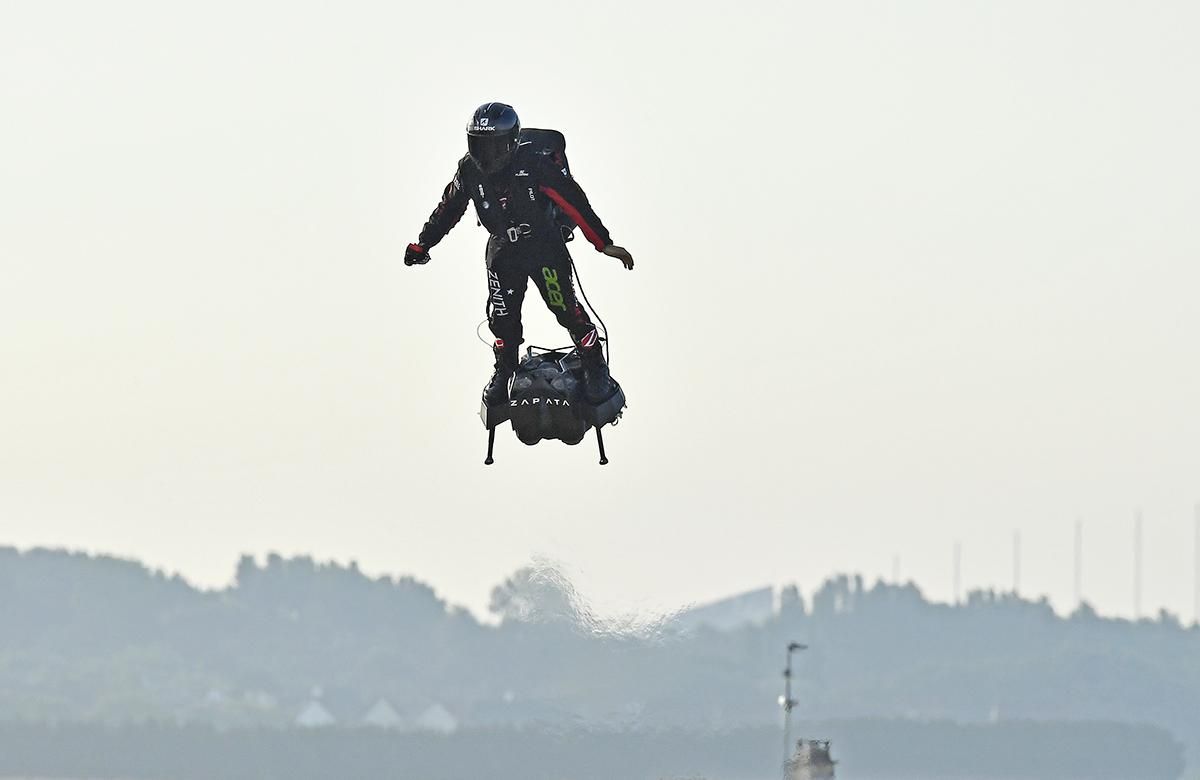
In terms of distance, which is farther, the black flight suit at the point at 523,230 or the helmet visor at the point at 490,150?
the black flight suit at the point at 523,230

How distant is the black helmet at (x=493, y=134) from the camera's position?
44875 mm

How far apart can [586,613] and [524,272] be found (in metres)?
41.0

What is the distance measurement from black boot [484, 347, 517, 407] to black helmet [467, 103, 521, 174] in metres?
3.61

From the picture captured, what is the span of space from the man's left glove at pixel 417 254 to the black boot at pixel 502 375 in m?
2.11

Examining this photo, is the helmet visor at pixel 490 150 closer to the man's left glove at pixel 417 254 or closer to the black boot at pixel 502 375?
the man's left glove at pixel 417 254

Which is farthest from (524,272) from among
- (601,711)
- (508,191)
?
(601,711)

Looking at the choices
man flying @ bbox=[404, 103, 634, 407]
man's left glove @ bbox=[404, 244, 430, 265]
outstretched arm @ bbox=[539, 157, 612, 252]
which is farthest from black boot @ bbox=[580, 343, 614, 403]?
man's left glove @ bbox=[404, 244, 430, 265]

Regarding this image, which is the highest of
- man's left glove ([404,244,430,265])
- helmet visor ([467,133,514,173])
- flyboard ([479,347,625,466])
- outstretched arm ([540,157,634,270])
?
helmet visor ([467,133,514,173])

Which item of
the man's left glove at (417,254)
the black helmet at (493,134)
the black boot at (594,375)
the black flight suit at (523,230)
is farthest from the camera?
the black boot at (594,375)

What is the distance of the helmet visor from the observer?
45000mm

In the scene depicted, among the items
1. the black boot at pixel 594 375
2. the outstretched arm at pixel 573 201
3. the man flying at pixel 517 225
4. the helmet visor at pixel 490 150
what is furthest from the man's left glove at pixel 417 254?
the black boot at pixel 594 375

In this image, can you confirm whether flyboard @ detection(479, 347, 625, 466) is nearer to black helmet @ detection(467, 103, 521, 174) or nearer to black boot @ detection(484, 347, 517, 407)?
black boot @ detection(484, 347, 517, 407)

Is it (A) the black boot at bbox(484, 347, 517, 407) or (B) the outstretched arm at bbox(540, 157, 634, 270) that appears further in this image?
(A) the black boot at bbox(484, 347, 517, 407)

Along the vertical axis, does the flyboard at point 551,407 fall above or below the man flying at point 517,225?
below
